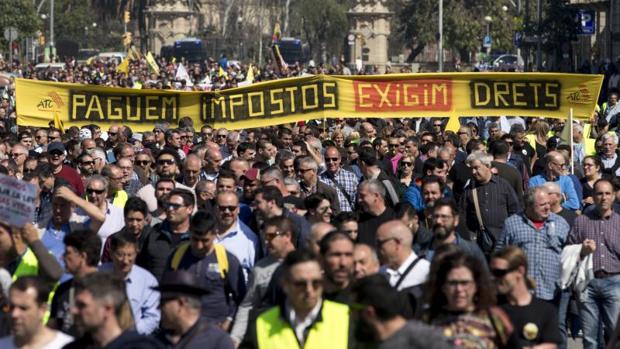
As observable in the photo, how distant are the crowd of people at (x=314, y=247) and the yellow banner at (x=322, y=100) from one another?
404mm

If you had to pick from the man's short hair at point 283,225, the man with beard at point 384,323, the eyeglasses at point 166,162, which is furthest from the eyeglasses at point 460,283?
the eyeglasses at point 166,162

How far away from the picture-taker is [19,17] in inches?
3123

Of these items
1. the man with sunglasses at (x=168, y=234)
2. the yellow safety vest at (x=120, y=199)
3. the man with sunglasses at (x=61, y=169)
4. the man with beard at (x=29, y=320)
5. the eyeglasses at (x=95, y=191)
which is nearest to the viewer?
the man with beard at (x=29, y=320)

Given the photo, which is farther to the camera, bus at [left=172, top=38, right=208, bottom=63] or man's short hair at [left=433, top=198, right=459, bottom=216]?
bus at [left=172, top=38, right=208, bottom=63]


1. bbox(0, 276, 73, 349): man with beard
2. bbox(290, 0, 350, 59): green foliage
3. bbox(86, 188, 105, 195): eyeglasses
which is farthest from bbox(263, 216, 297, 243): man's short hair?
bbox(290, 0, 350, 59): green foliage

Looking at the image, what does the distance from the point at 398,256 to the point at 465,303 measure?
70.0 inches

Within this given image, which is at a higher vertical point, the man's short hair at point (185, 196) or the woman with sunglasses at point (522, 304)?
the man's short hair at point (185, 196)

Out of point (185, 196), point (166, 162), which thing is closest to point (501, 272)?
point (185, 196)

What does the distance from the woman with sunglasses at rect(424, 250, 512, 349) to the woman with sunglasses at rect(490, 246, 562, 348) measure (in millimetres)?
552

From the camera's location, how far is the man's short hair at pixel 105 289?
824cm

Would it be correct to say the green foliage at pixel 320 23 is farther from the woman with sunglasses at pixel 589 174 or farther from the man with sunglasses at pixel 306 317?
the man with sunglasses at pixel 306 317

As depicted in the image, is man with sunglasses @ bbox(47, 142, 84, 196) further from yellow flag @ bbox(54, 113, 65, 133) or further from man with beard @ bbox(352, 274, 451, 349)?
man with beard @ bbox(352, 274, 451, 349)

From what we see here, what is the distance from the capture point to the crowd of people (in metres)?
8.58

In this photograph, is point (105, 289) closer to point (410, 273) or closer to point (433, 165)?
point (410, 273)
